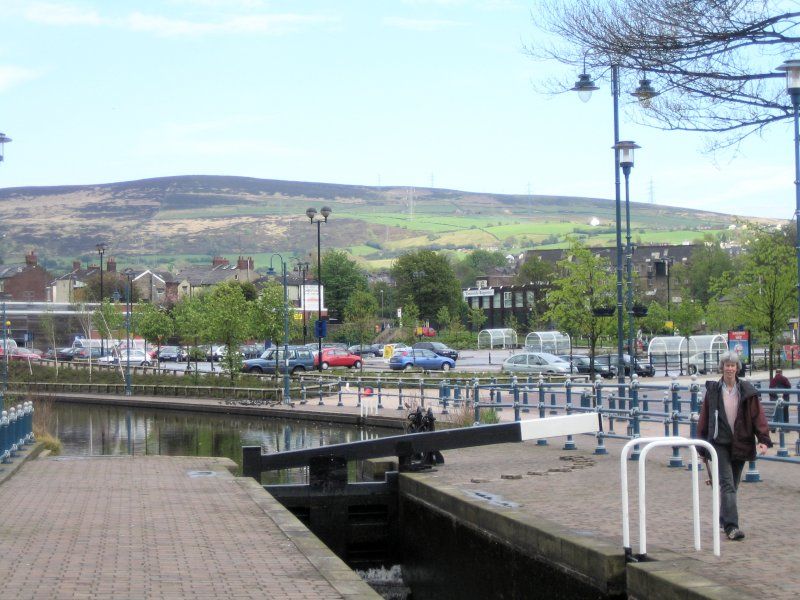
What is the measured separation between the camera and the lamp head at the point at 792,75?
14.4m

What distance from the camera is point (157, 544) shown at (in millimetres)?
10938

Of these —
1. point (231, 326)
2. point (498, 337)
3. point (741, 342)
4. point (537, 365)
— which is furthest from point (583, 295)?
point (498, 337)

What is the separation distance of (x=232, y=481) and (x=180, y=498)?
7.34 ft

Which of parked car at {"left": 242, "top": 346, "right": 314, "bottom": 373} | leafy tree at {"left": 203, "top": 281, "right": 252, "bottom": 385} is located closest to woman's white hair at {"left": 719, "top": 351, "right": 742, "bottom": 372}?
leafy tree at {"left": 203, "top": 281, "right": 252, "bottom": 385}

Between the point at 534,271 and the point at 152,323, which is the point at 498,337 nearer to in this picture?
the point at 152,323

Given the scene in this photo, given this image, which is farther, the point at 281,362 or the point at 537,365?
the point at 281,362

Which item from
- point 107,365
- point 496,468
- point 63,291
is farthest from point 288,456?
point 63,291

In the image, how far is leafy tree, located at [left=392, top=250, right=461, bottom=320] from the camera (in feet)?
447

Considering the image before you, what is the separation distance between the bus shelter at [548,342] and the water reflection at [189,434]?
32601mm

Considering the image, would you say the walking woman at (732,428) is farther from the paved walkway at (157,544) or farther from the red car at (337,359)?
the red car at (337,359)

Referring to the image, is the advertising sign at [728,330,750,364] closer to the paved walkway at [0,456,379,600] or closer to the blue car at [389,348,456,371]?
the blue car at [389,348,456,371]

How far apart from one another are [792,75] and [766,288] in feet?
90.5

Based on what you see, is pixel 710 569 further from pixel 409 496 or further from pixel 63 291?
pixel 63 291

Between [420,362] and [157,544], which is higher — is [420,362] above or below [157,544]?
below
